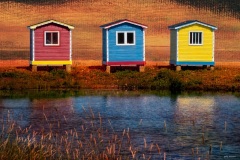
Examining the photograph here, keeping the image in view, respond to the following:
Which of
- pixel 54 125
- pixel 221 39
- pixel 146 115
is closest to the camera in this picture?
pixel 54 125

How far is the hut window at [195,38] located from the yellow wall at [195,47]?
19 cm

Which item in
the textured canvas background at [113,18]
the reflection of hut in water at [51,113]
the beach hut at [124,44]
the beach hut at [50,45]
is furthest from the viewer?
the textured canvas background at [113,18]

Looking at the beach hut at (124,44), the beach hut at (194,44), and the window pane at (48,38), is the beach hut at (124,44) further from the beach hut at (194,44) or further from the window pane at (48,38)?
the window pane at (48,38)

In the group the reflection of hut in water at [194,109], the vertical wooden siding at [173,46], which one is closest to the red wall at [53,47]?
the vertical wooden siding at [173,46]

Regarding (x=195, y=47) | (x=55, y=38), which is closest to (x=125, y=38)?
(x=55, y=38)

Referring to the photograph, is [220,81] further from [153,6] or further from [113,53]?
[153,6]

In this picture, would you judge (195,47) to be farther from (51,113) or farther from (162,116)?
(51,113)

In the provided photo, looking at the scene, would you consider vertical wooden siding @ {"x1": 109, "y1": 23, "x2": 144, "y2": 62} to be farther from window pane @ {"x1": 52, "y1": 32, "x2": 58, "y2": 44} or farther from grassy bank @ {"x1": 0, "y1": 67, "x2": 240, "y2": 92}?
window pane @ {"x1": 52, "y1": 32, "x2": 58, "y2": 44}

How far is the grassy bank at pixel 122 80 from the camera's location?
1602 inches

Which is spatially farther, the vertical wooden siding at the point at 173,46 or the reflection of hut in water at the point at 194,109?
the vertical wooden siding at the point at 173,46

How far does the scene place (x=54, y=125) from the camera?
2647cm

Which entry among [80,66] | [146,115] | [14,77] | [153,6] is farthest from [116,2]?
[146,115]

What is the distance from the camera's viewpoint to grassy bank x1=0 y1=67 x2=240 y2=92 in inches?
1602

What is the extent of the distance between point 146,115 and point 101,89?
11137mm
